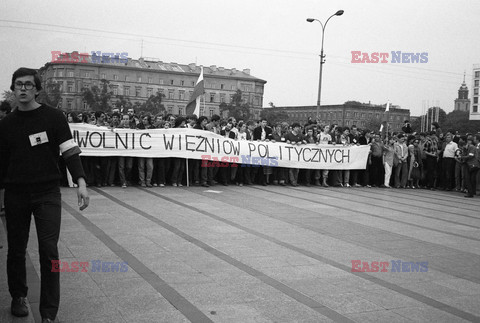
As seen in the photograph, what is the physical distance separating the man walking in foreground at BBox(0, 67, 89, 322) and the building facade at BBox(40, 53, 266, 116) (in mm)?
107434

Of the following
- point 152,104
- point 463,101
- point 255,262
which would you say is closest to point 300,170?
point 255,262

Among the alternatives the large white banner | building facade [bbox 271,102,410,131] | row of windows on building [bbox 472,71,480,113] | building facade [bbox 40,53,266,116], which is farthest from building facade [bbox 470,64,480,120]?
the large white banner

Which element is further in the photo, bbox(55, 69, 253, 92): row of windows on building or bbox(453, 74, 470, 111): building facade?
bbox(453, 74, 470, 111): building facade

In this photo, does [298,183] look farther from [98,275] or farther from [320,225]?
[98,275]

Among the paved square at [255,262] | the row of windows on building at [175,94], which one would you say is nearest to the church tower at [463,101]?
the row of windows on building at [175,94]

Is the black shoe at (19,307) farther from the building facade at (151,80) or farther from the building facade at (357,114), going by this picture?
the building facade at (357,114)

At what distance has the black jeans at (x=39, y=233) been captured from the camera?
416cm

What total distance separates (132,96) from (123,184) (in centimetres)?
11424

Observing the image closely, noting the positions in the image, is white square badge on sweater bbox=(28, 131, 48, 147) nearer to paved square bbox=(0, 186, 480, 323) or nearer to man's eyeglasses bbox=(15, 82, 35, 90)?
man's eyeglasses bbox=(15, 82, 35, 90)

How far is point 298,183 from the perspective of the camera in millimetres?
17391

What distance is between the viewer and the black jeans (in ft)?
13.6

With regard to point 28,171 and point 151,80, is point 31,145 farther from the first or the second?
point 151,80

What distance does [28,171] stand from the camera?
14.1ft

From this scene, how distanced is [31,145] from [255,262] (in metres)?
3.32
